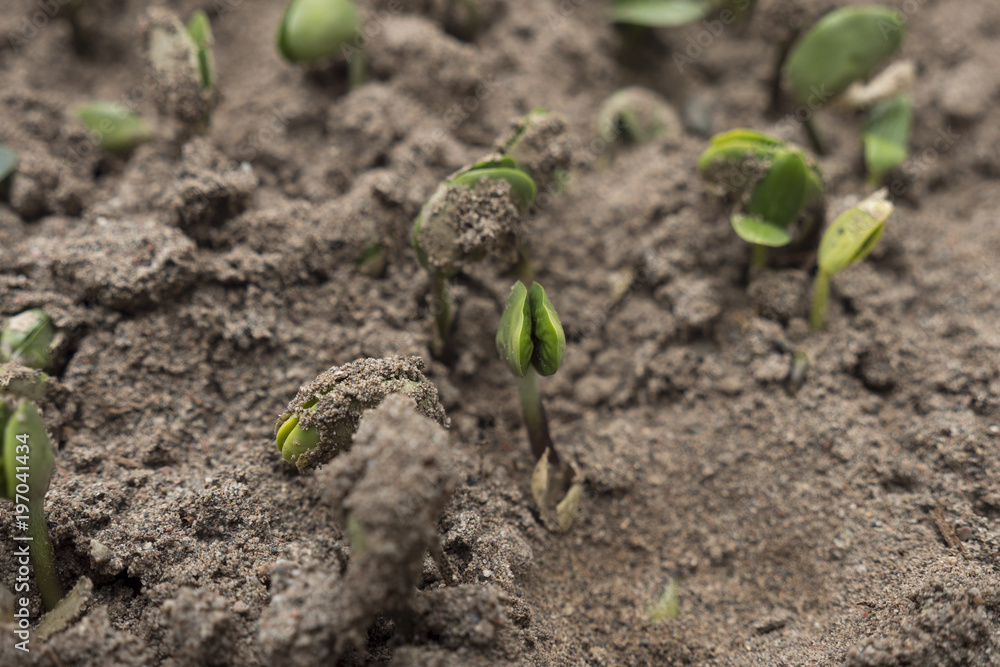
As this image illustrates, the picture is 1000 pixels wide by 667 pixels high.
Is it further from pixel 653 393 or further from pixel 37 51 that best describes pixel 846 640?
pixel 37 51

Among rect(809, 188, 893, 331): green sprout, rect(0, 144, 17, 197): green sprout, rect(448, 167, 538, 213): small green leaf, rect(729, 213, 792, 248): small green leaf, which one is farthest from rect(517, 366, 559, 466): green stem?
rect(0, 144, 17, 197): green sprout

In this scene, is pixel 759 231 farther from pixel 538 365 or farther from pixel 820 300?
pixel 538 365

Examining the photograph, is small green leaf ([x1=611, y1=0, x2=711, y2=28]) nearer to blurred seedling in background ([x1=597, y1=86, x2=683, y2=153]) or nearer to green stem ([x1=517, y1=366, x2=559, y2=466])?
blurred seedling in background ([x1=597, y1=86, x2=683, y2=153])

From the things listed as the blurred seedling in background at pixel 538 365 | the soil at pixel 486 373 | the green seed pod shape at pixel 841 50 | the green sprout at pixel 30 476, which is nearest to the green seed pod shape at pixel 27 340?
the soil at pixel 486 373

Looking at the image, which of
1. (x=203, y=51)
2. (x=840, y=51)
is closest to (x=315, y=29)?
(x=203, y=51)

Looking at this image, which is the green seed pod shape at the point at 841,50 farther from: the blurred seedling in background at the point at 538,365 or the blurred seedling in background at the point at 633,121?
the blurred seedling in background at the point at 538,365

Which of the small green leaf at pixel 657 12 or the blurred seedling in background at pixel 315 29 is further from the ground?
the blurred seedling in background at pixel 315 29

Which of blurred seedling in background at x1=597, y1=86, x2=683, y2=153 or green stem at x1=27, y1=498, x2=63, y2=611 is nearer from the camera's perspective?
green stem at x1=27, y1=498, x2=63, y2=611
